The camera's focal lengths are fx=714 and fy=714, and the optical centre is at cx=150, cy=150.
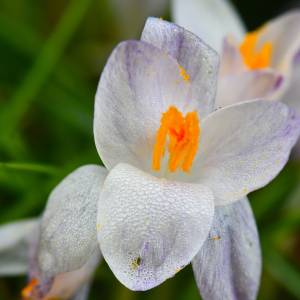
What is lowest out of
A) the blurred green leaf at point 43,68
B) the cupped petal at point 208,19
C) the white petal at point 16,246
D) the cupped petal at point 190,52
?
the white petal at point 16,246

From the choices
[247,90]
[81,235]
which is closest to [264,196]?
[247,90]

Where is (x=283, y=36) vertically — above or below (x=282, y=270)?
above

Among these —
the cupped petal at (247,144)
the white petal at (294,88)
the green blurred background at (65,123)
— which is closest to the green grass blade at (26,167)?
the green blurred background at (65,123)

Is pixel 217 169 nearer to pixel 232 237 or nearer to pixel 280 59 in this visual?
pixel 232 237

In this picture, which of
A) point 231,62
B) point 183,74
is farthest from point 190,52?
point 231,62

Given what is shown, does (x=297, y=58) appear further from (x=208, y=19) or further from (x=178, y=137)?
(x=178, y=137)

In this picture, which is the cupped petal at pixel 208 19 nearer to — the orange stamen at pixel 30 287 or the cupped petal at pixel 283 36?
the cupped petal at pixel 283 36
